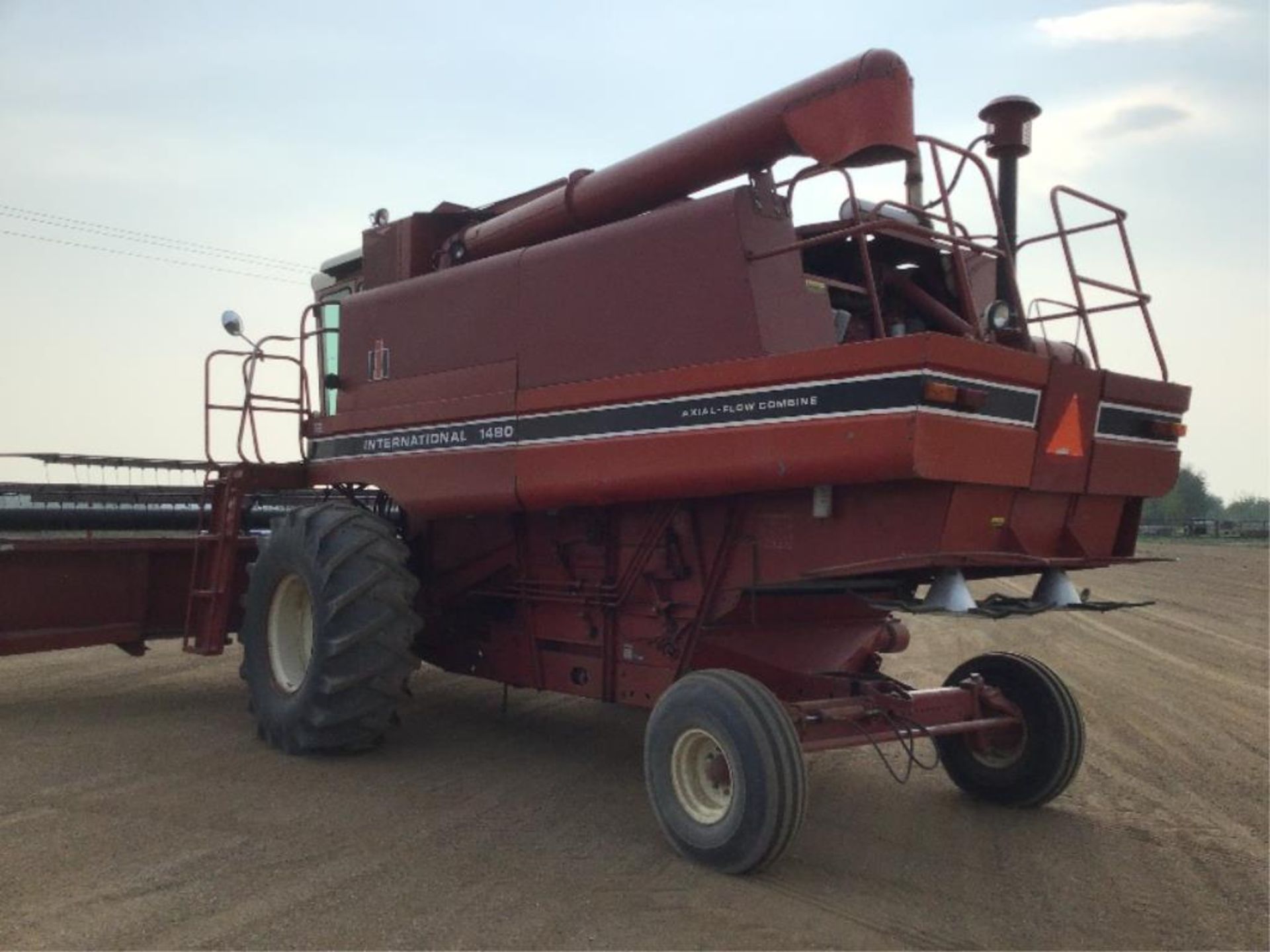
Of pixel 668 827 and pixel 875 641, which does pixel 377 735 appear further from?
pixel 875 641

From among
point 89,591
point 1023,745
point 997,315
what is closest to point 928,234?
point 997,315

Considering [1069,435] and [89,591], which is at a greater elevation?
[1069,435]

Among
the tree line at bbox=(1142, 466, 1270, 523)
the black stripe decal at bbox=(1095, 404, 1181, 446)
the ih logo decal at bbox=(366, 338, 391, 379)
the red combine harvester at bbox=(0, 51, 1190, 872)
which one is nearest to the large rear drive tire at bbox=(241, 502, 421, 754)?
the red combine harvester at bbox=(0, 51, 1190, 872)

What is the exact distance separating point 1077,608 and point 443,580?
12.8 feet

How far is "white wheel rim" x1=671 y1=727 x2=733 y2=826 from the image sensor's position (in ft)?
16.1

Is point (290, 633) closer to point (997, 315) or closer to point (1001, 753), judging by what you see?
point (1001, 753)

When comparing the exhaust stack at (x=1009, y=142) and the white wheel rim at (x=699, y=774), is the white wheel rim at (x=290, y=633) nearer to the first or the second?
the white wheel rim at (x=699, y=774)

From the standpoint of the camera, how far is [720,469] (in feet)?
A: 16.8

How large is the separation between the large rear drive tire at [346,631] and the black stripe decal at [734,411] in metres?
0.71

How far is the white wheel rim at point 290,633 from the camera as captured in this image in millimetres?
7074

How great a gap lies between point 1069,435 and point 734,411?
155 centimetres

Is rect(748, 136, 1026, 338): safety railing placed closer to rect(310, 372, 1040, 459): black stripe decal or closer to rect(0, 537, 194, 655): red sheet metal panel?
rect(310, 372, 1040, 459): black stripe decal

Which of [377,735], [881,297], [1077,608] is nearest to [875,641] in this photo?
[1077,608]

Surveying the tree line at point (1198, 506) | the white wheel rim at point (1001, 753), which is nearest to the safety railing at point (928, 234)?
the white wheel rim at point (1001, 753)
